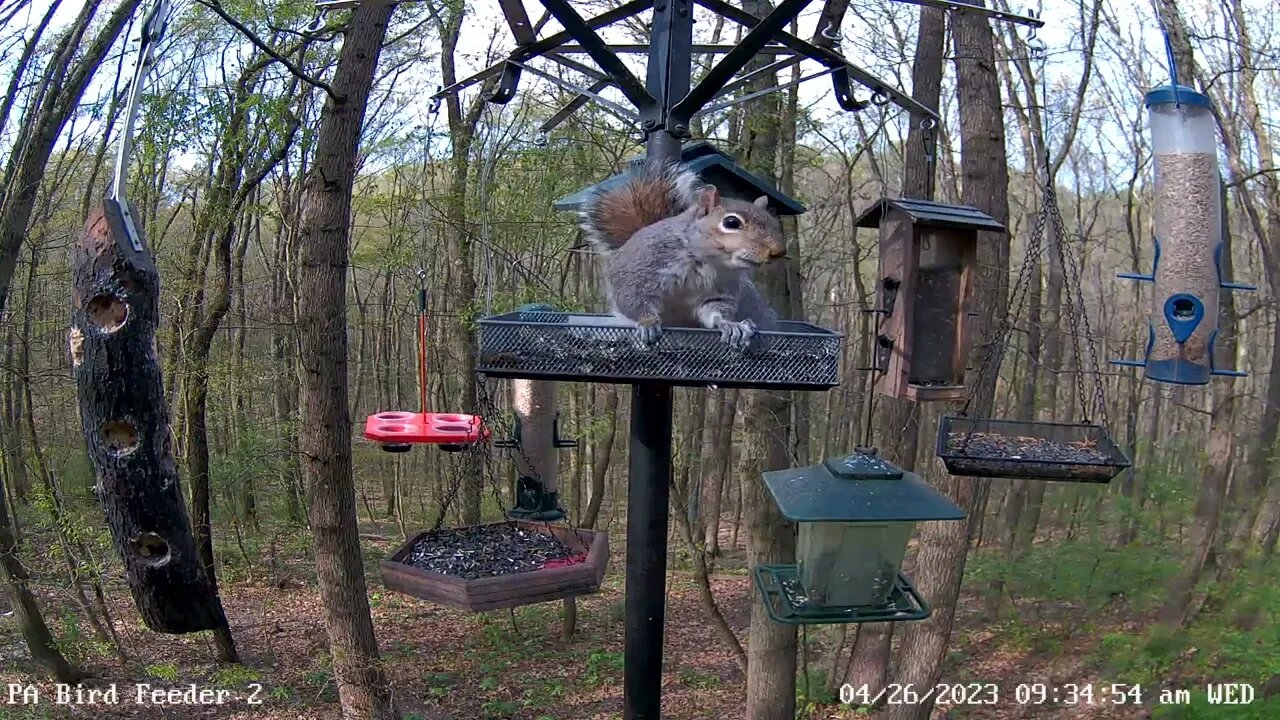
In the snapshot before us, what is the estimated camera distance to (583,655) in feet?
30.2

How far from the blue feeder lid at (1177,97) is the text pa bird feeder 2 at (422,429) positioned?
3186 mm

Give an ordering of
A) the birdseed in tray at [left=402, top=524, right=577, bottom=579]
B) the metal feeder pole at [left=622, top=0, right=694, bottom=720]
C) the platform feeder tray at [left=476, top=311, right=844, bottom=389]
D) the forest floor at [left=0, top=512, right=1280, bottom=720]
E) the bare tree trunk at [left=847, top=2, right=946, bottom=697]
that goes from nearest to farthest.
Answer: the platform feeder tray at [left=476, top=311, right=844, bottom=389] < the metal feeder pole at [left=622, top=0, right=694, bottom=720] < the birdseed in tray at [left=402, top=524, right=577, bottom=579] < the bare tree trunk at [left=847, top=2, right=946, bottom=697] < the forest floor at [left=0, top=512, right=1280, bottom=720]

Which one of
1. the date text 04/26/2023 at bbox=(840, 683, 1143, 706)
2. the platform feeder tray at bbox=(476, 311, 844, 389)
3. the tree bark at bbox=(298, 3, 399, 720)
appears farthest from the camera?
the date text 04/26/2023 at bbox=(840, 683, 1143, 706)

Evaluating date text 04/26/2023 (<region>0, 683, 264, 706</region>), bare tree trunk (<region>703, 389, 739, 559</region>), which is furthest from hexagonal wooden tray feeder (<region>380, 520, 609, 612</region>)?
bare tree trunk (<region>703, 389, 739, 559</region>)

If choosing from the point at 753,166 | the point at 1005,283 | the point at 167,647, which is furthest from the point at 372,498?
the point at 1005,283

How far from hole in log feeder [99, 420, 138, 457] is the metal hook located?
315 millimetres

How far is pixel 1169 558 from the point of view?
31.0ft

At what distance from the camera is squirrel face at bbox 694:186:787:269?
8.32 ft

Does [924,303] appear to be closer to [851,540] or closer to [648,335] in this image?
[851,540]

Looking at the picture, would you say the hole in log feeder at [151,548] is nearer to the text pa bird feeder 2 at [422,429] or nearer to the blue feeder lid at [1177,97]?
the text pa bird feeder 2 at [422,429]

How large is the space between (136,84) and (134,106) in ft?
0.24

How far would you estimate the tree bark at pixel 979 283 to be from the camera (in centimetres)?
532

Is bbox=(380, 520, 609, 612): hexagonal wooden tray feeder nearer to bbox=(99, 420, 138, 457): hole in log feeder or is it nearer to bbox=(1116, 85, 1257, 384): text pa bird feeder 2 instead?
bbox=(99, 420, 138, 457): hole in log feeder

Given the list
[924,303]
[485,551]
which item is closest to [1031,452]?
[924,303]
